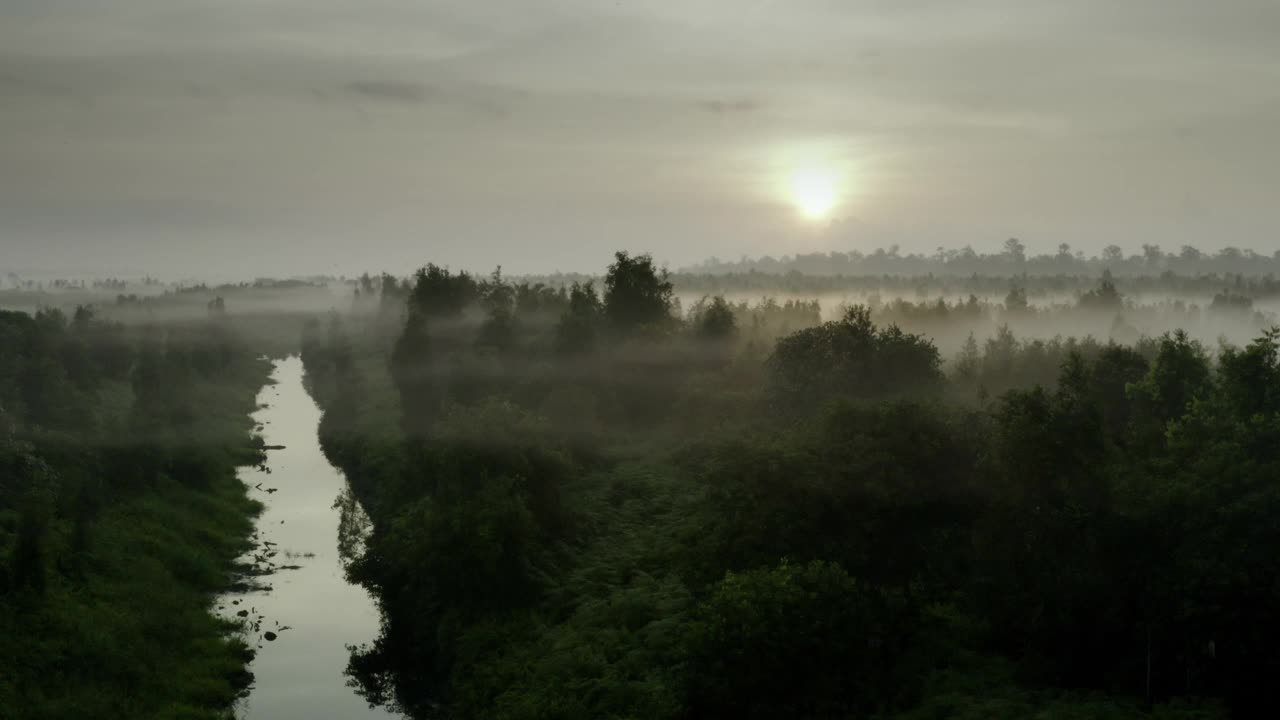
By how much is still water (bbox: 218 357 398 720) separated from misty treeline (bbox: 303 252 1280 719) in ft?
6.64

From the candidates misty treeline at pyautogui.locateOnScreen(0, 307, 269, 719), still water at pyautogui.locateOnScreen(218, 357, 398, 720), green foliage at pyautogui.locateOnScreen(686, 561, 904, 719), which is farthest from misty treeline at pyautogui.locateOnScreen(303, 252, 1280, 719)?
misty treeline at pyautogui.locateOnScreen(0, 307, 269, 719)

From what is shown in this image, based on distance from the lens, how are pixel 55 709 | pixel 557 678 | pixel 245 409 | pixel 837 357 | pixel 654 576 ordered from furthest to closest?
pixel 245 409 < pixel 837 357 < pixel 654 576 < pixel 557 678 < pixel 55 709

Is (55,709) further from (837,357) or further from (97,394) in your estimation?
(97,394)

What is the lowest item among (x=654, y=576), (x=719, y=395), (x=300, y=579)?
(x=300, y=579)

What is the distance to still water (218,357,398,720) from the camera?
156 ft

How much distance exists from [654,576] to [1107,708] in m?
26.6

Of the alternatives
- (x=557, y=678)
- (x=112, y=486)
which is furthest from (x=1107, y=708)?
(x=112, y=486)

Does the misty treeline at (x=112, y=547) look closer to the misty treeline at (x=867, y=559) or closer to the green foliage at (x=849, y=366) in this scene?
the misty treeline at (x=867, y=559)

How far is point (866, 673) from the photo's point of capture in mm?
35000

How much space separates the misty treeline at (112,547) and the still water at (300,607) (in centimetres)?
179

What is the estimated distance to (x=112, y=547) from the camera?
56.8m

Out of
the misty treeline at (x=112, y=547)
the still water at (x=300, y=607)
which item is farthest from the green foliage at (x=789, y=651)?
the misty treeline at (x=112, y=547)

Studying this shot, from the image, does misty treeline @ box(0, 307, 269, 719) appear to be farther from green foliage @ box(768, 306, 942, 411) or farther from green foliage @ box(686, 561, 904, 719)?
green foliage @ box(768, 306, 942, 411)

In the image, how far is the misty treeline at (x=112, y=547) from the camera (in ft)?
142
